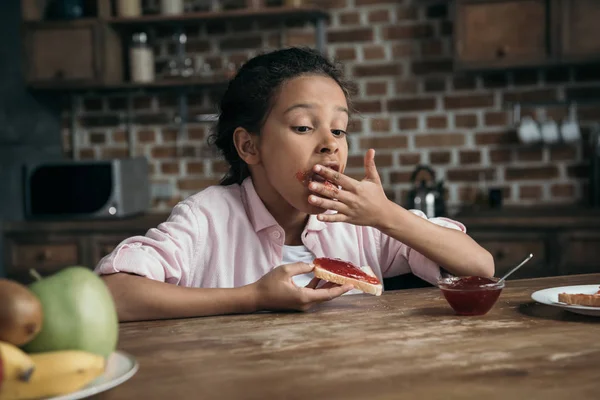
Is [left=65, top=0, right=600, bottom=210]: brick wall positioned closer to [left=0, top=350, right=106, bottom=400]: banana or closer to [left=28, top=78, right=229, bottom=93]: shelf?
[left=28, top=78, right=229, bottom=93]: shelf

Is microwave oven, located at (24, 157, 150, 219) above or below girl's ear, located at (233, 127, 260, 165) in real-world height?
below

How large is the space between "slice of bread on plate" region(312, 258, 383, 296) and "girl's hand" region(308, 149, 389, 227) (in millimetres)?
Result: 143

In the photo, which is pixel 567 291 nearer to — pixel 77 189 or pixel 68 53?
pixel 77 189

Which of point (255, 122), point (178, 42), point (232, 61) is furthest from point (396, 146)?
point (255, 122)

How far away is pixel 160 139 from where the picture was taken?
4082 mm

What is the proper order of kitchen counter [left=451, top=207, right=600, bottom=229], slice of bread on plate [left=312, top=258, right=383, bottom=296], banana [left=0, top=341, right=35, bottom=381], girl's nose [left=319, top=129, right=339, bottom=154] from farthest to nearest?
1. kitchen counter [left=451, top=207, right=600, bottom=229]
2. girl's nose [left=319, top=129, right=339, bottom=154]
3. slice of bread on plate [left=312, top=258, right=383, bottom=296]
4. banana [left=0, top=341, right=35, bottom=381]

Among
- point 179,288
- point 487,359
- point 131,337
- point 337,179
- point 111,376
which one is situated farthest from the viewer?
point 337,179

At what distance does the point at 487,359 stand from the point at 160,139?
10.7 feet

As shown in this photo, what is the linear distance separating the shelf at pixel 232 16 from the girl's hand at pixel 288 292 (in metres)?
2.47

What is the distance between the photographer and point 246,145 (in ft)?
6.16

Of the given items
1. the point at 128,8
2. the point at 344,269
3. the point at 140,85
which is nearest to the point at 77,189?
the point at 140,85

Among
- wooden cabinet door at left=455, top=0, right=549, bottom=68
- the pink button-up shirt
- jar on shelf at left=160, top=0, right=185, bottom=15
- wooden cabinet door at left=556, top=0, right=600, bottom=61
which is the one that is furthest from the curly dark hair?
jar on shelf at left=160, top=0, right=185, bottom=15

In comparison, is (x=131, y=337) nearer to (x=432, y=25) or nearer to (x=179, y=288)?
(x=179, y=288)

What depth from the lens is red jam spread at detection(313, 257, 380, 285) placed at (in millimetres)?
1376
